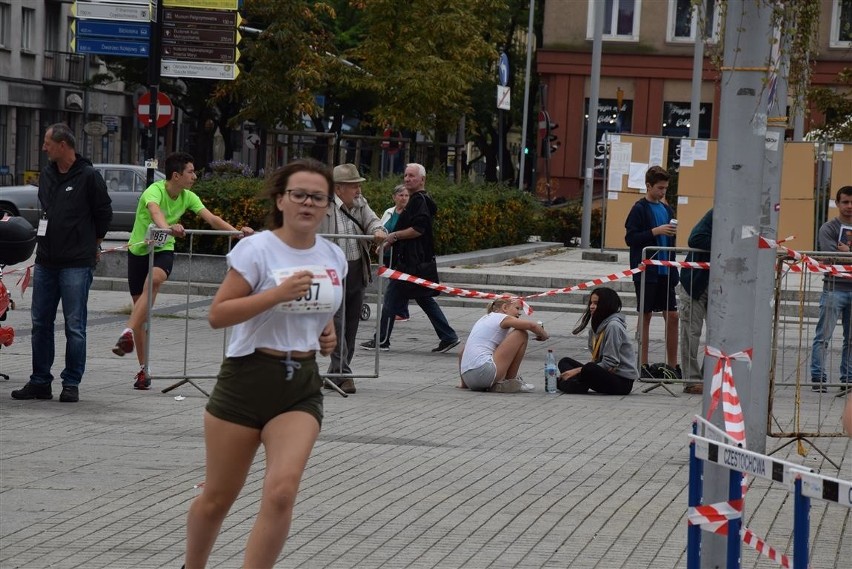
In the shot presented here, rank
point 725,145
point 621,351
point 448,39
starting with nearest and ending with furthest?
1. point 725,145
2. point 621,351
3. point 448,39

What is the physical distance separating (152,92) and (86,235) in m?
11.7

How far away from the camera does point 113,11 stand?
23.8m

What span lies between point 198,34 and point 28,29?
35.2 m

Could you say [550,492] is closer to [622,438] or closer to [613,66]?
[622,438]

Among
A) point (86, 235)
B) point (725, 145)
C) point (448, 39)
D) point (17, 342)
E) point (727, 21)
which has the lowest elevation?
point (17, 342)

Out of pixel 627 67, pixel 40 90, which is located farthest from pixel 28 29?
pixel 627 67

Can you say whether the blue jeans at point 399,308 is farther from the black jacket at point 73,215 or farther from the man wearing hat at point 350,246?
the black jacket at point 73,215

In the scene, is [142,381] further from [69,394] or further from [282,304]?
[282,304]

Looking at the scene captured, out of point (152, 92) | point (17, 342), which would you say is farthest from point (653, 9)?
point (17, 342)

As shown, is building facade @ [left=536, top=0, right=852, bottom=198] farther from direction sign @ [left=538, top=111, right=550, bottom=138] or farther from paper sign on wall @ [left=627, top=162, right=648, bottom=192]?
paper sign on wall @ [left=627, top=162, right=648, bottom=192]

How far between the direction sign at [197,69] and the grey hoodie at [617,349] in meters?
11.9

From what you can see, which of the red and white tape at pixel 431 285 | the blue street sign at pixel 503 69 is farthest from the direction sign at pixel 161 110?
the red and white tape at pixel 431 285

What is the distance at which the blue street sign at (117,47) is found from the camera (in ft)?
77.6

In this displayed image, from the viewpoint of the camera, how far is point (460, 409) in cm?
1166
